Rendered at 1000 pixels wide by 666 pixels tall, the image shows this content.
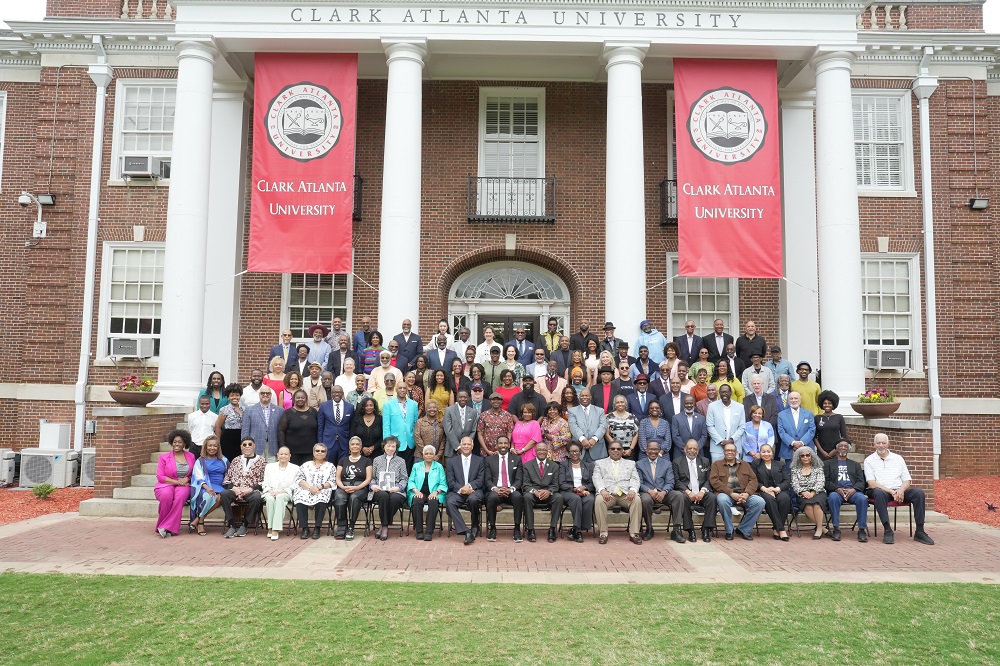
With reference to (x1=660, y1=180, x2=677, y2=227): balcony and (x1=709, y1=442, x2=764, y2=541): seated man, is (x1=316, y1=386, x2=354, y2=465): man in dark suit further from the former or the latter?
(x1=660, y1=180, x2=677, y2=227): balcony

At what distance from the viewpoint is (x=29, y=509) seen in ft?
40.0

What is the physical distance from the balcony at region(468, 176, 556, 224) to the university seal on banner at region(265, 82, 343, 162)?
144 inches

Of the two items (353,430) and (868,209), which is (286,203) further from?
(868,209)

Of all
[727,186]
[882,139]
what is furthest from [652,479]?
[882,139]

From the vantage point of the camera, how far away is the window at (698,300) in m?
16.8

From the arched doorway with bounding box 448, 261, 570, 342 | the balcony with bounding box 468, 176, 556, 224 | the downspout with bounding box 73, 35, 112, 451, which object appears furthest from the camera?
the arched doorway with bounding box 448, 261, 570, 342

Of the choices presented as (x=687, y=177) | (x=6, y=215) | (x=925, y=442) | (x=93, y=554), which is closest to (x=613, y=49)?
(x=687, y=177)

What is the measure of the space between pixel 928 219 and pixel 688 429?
399 inches

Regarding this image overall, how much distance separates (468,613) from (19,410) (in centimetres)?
1478

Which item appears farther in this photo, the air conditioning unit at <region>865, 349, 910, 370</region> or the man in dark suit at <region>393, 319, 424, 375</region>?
the air conditioning unit at <region>865, 349, 910, 370</region>

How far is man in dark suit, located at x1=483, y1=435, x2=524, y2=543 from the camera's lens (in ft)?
31.7

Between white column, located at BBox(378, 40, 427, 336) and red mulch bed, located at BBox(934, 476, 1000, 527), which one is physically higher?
white column, located at BBox(378, 40, 427, 336)

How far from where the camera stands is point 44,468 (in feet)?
49.0

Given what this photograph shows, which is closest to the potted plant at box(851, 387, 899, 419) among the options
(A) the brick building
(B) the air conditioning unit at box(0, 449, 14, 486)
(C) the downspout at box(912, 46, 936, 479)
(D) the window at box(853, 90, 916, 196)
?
(A) the brick building
